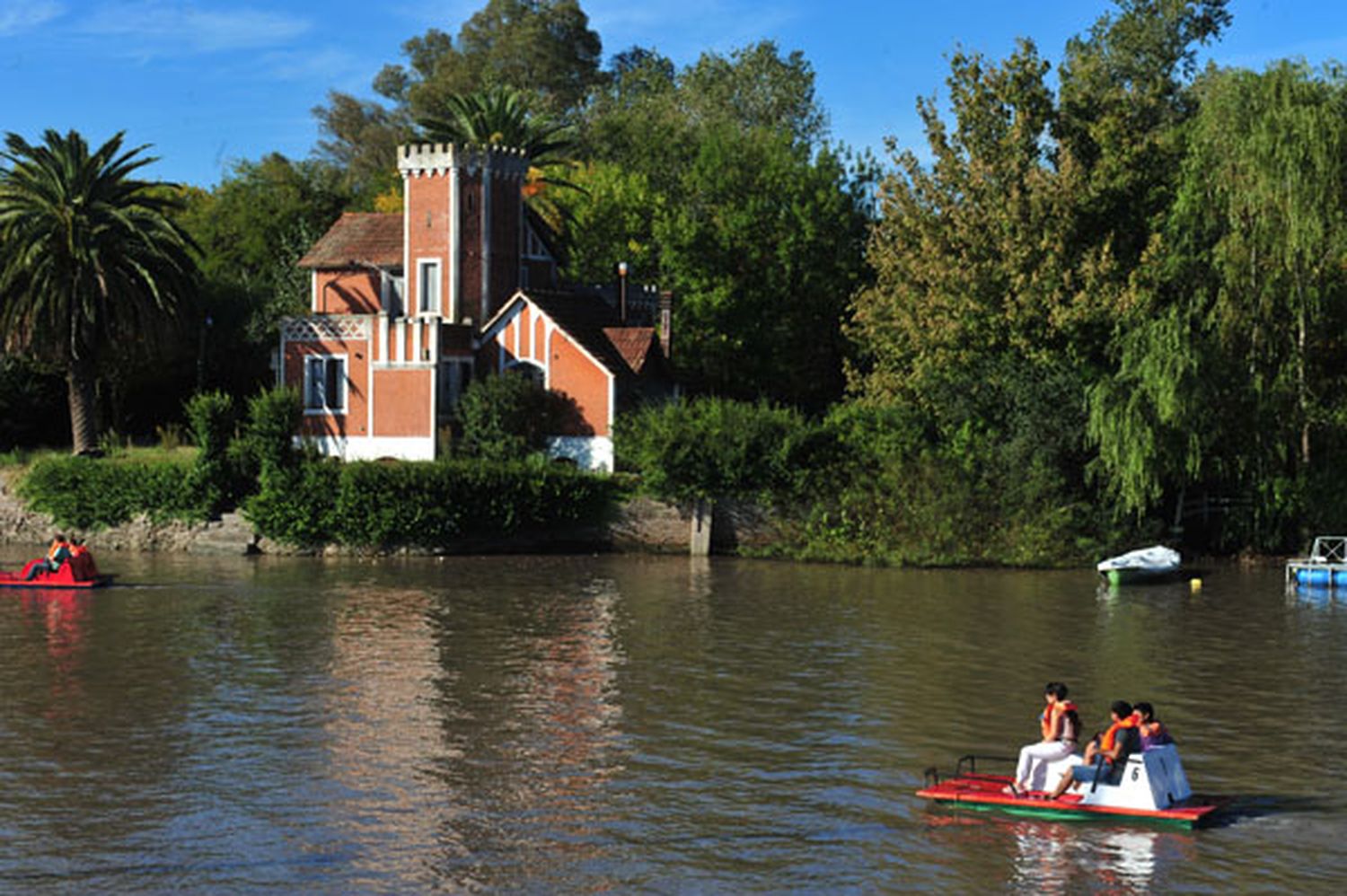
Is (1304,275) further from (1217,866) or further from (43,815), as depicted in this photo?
(43,815)

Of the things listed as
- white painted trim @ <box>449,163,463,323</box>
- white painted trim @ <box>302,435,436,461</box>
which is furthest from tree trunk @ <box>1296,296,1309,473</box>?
white painted trim @ <box>449,163,463,323</box>

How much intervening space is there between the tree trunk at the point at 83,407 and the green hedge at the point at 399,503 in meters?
8.99

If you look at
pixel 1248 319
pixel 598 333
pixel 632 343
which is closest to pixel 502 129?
pixel 598 333

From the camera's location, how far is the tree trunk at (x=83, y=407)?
57250 mm

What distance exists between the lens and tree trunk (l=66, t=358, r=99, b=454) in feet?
188

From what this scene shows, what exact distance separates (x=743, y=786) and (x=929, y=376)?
3400 centimetres

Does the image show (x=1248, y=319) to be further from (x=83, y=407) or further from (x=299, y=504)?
(x=83, y=407)

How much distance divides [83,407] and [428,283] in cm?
1319

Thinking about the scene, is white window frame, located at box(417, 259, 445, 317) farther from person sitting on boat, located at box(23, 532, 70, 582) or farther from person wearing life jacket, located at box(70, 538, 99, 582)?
person sitting on boat, located at box(23, 532, 70, 582)

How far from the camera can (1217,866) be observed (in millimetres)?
18156

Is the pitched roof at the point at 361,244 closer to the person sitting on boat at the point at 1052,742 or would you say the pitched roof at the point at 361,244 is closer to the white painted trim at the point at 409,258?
the white painted trim at the point at 409,258

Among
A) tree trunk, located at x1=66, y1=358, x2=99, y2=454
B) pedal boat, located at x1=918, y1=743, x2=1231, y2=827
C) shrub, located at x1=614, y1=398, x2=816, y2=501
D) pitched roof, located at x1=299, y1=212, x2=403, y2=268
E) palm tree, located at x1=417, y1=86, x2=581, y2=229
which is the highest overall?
palm tree, located at x1=417, y1=86, x2=581, y2=229

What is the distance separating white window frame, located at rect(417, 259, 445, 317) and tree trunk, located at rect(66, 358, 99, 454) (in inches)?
474

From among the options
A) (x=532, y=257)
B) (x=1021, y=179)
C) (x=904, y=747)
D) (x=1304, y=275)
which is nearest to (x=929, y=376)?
(x=1021, y=179)
